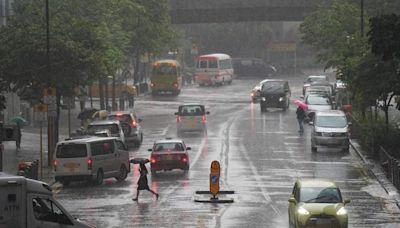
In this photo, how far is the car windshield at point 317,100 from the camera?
69.1m

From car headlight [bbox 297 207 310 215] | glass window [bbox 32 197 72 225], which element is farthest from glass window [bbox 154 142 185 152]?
glass window [bbox 32 197 72 225]

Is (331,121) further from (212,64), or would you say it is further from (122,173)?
(212,64)

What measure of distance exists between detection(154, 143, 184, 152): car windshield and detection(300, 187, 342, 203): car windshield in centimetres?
1531

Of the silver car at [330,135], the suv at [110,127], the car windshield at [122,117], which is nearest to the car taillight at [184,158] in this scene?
the suv at [110,127]

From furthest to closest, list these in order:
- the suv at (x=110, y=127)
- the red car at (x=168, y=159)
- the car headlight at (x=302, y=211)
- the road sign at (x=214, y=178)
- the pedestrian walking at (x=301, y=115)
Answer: the pedestrian walking at (x=301, y=115) < the suv at (x=110, y=127) < the red car at (x=168, y=159) < the road sign at (x=214, y=178) < the car headlight at (x=302, y=211)

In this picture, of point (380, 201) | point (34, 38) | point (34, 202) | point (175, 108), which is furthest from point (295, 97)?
A: point (34, 202)

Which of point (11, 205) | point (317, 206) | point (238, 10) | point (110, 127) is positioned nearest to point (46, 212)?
point (11, 205)

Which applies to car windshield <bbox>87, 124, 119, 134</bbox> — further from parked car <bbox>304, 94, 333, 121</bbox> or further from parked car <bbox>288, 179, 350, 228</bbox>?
parked car <bbox>288, 179, 350, 228</bbox>

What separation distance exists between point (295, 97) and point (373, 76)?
143 feet

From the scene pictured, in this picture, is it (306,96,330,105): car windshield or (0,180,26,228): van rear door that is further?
(306,96,330,105): car windshield

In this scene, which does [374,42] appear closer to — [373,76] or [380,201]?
[380,201]

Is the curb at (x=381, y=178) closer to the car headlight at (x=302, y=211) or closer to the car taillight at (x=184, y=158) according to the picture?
the car headlight at (x=302, y=211)

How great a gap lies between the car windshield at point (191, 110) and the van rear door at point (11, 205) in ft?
130

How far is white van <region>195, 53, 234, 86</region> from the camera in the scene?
111 m
